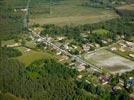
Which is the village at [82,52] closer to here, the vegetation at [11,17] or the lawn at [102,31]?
the vegetation at [11,17]

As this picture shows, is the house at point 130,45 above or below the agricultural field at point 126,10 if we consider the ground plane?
below

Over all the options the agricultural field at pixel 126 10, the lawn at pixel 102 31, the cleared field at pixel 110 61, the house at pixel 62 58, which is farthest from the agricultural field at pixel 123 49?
the agricultural field at pixel 126 10

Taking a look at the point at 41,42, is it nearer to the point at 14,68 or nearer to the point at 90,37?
the point at 90,37

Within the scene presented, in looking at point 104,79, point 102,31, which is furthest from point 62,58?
point 102,31

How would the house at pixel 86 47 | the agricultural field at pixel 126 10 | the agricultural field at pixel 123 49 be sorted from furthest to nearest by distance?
the agricultural field at pixel 126 10
the house at pixel 86 47
the agricultural field at pixel 123 49

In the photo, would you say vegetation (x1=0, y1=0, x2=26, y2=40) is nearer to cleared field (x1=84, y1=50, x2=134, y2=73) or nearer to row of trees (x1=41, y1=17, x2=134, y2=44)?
row of trees (x1=41, y1=17, x2=134, y2=44)

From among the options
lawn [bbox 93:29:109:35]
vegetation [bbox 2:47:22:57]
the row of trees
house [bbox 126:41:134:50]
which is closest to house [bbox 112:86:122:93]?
house [bbox 126:41:134:50]
